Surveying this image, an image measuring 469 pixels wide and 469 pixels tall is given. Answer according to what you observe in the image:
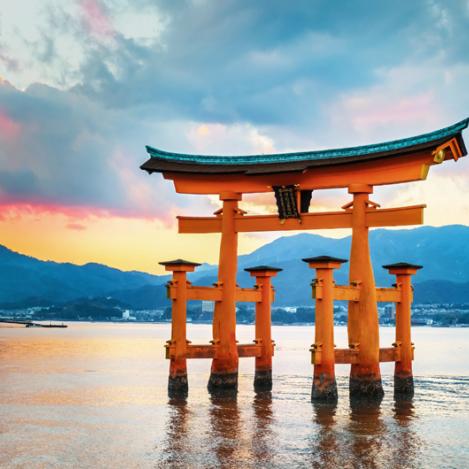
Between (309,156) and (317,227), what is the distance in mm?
2348

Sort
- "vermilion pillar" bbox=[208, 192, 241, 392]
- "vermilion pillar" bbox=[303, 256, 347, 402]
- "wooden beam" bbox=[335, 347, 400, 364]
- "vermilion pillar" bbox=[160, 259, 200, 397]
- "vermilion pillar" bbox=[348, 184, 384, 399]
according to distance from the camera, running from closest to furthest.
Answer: "vermilion pillar" bbox=[303, 256, 347, 402] → "wooden beam" bbox=[335, 347, 400, 364] → "vermilion pillar" bbox=[348, 184, 384, 399] → "vermilion pillar" bbox=[160, 259, 200, 397] → "vermilion pillar" bbox=[208, 192, 241, 392]

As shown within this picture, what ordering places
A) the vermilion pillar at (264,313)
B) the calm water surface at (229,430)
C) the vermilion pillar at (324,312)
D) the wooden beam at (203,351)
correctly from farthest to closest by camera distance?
the vermilion pillar at (264,313)
the wooden beam at (203,351)
the vermilion pillar at (324,312)
the calm water surface at (229,430)

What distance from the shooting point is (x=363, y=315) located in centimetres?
2419

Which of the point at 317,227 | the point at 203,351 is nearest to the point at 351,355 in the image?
the point at 317,227

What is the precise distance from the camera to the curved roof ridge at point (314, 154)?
2281 centimetres

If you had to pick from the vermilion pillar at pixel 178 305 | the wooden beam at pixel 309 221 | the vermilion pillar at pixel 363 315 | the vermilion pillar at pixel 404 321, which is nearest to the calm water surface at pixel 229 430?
the vermilion pillar at pixel 363 315

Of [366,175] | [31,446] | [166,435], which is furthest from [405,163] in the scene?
[31,446]

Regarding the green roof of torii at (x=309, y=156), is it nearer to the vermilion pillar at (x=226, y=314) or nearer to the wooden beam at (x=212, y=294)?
the vermilion pillar at (x=226, y=314)

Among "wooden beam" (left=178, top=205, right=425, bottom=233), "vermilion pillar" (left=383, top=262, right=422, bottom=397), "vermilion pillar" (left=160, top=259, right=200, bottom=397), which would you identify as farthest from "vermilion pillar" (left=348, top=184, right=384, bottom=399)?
"vermilion pillar" (left=160, top=259, right=200, bottom=397)

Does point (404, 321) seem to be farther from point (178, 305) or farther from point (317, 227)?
point (178, 305)

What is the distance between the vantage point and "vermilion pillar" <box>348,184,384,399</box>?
951 inches

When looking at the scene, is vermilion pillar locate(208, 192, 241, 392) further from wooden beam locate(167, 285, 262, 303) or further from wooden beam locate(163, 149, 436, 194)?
wooden beam locate(163, 149, 436, 194)

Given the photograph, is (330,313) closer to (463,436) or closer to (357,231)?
(357,231)

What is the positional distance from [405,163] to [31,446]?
13372 mm
